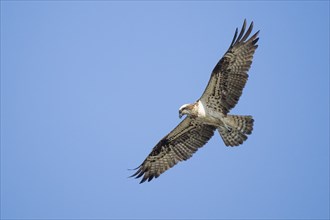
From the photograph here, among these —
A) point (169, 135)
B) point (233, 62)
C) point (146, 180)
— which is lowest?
point (146, 180)

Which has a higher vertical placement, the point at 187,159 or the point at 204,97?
the point at 204,97

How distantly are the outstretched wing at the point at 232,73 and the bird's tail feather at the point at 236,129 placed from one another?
325mm

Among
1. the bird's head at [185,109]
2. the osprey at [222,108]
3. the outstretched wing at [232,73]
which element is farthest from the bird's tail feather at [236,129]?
the bird's head at [185,109]

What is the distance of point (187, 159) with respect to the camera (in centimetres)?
1516

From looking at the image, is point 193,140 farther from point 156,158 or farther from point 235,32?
point 235,32

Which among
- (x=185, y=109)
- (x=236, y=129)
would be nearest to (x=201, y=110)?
(x=185, y=109)

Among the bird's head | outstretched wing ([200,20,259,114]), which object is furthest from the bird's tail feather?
the bird's head

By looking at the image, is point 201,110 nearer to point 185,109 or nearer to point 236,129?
point 185,109

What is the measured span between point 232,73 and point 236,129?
1.36m

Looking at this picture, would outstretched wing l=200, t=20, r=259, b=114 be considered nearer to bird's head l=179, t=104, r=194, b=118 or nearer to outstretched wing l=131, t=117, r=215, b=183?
bird's head l=179, t=104, r=194, b=118

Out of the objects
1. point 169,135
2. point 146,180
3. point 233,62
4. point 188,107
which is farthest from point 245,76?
point 146,180

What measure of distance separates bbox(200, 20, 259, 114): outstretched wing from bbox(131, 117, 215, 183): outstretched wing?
1081mm

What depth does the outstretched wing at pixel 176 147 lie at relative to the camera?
14938 mm

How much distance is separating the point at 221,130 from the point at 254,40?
2.24 meters
